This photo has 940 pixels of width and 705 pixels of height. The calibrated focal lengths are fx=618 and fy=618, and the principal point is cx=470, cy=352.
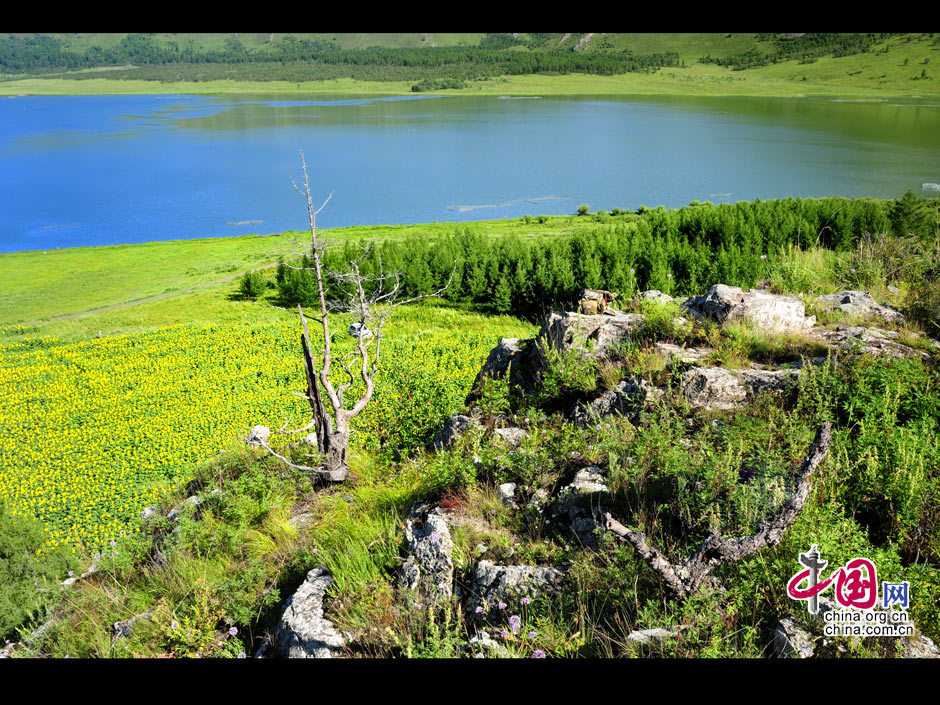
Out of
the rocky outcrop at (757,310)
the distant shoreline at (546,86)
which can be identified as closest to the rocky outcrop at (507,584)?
the rocky outcrop at (757,310)

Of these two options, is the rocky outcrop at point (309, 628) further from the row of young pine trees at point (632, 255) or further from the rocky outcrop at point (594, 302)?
the row of young pine trees at point (632, 255)

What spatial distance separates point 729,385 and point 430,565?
3.37 m

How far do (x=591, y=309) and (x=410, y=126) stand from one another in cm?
9517

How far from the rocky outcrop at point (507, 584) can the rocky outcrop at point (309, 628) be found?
89 cm

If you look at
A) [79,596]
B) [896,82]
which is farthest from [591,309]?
[896,82]

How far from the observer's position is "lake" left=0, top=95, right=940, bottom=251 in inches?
2018

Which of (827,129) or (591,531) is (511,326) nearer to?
(591,531)

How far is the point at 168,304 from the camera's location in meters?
30.6

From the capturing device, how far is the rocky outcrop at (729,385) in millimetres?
5613

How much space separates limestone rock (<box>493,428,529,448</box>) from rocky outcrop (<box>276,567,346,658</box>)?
226 centimetres

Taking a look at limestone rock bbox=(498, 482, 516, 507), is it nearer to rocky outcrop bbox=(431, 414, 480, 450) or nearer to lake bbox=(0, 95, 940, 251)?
rocky outcrop bbox=(431, 414, 480, 450)

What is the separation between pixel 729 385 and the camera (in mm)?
5844

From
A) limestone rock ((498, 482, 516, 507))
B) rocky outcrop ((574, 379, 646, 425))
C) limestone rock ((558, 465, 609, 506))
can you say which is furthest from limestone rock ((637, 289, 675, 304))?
limestone rock ((498, 482, 516, 507))
